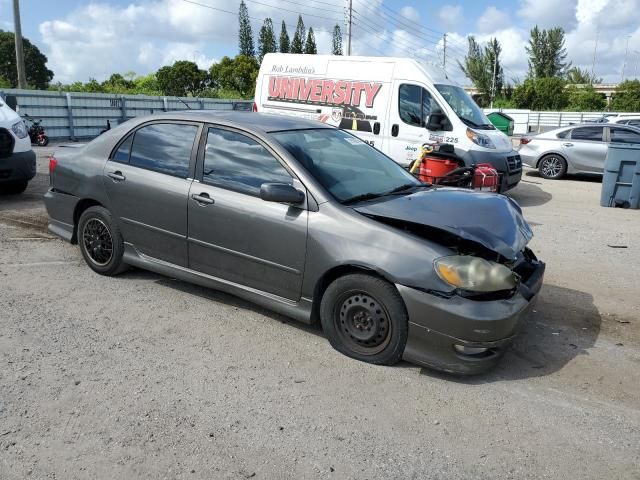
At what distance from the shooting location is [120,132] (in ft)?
17.0

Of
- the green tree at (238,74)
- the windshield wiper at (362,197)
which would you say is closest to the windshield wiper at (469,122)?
the windshield wiper at (362,197)

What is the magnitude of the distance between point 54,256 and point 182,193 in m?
2.26

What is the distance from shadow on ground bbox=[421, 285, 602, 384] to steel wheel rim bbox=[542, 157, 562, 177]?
31.4ft

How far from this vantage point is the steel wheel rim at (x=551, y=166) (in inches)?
552

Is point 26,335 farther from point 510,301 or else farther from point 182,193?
point 510,301

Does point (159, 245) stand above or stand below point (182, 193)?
below

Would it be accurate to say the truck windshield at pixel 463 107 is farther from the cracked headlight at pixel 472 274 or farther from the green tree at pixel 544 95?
the green tree at pixel 544 95

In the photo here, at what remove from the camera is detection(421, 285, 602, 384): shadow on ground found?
12.4ft

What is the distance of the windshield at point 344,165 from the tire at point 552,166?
1041 centimetres

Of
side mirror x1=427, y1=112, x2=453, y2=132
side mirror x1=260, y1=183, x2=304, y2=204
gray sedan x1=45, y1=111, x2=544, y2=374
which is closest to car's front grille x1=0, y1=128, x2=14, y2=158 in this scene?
gray sedan x1=45, y1=111, x2=544, y2=374

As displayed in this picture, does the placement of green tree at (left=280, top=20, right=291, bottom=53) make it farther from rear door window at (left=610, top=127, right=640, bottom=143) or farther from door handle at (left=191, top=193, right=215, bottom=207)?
door handle at (left=191, top=193, right=215, bottom=207)

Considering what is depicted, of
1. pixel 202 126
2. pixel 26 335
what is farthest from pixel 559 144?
pixel 26 335

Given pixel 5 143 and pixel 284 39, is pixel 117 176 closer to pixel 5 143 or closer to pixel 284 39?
pixel 5 143

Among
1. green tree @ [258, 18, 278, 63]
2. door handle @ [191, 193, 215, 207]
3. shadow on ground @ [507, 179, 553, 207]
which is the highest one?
green tree @ [258, 18, 278, 63]
